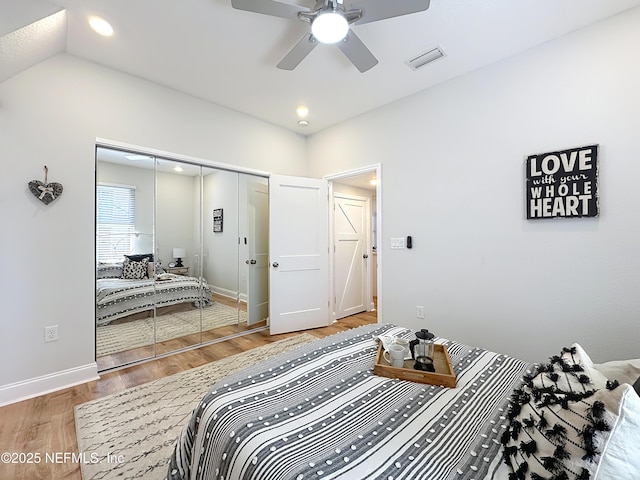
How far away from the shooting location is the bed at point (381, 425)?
0.75 meters

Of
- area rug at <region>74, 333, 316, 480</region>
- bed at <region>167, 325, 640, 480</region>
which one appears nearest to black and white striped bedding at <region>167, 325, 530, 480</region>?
bed at <region>167, 325, 640, 480</region>

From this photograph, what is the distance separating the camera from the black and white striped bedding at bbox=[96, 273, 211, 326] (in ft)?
8.53

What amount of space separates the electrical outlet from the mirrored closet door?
11.3 inches

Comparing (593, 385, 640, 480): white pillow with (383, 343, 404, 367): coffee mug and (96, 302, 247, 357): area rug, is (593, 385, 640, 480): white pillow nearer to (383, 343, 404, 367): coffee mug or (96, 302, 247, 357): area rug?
(383, 343, 404, 367): coffee mug

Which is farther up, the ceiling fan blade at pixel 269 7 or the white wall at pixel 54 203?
the ceiling fan blade at pixel 269 7

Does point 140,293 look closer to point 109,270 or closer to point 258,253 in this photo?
point 109,270

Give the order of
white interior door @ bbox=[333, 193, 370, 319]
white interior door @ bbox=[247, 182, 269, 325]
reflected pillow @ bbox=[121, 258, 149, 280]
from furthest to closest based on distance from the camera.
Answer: white interior door @ bbox=[333, 193, 370, 319]
white interior door @ bbox=[247, 182, 269, 325]
reflected pillow @ bbox=[121, 258, 149, 280]

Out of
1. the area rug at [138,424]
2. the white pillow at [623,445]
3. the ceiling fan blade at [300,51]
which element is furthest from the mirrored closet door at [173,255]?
the white pillow at [623,445]

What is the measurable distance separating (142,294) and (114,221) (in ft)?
2.63

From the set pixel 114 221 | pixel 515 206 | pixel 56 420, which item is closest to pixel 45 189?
pixel 114 221

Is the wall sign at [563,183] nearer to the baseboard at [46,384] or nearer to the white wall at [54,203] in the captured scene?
the white wall at [54,203]

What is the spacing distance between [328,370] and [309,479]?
0.61 meters

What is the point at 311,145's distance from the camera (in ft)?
13.8

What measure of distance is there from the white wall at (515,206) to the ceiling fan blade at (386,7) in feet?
4.49
